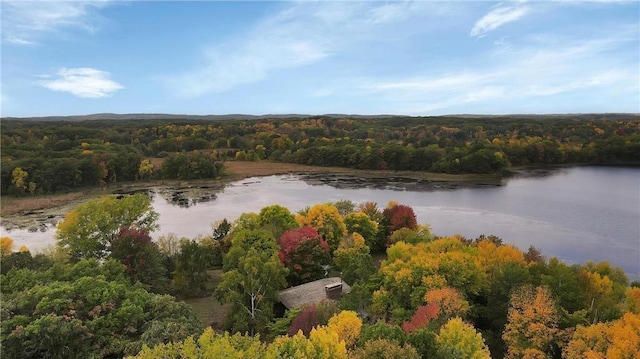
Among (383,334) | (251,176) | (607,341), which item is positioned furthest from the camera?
(251,176)

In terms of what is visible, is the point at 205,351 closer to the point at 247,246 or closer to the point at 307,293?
the point at 307,293

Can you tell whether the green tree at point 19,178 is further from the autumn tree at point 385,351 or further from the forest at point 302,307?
the autumn tree at point 385,351

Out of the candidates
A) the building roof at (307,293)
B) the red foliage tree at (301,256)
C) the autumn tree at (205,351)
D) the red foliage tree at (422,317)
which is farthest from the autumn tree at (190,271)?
the red foliage tree at (422,317)

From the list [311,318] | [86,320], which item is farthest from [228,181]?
Result: [86,320]

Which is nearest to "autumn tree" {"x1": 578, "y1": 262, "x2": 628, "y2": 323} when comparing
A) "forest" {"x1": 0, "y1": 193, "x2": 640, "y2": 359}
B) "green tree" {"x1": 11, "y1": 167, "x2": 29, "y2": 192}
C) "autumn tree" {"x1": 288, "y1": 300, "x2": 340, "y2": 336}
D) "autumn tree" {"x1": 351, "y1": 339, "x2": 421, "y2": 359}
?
"forest" {"x1": 0, "y1": 193, "x2": 640, "y2": 359}

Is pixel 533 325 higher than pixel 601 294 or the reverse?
higher

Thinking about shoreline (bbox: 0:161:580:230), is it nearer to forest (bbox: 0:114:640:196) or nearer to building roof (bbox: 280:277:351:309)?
forest (bbox: 0:114:640:196)

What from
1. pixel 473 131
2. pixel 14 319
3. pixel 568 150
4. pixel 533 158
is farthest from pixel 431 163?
pixel 14 319

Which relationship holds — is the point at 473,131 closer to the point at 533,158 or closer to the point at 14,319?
the point at 533,158

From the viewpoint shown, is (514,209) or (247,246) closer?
(247,246)
